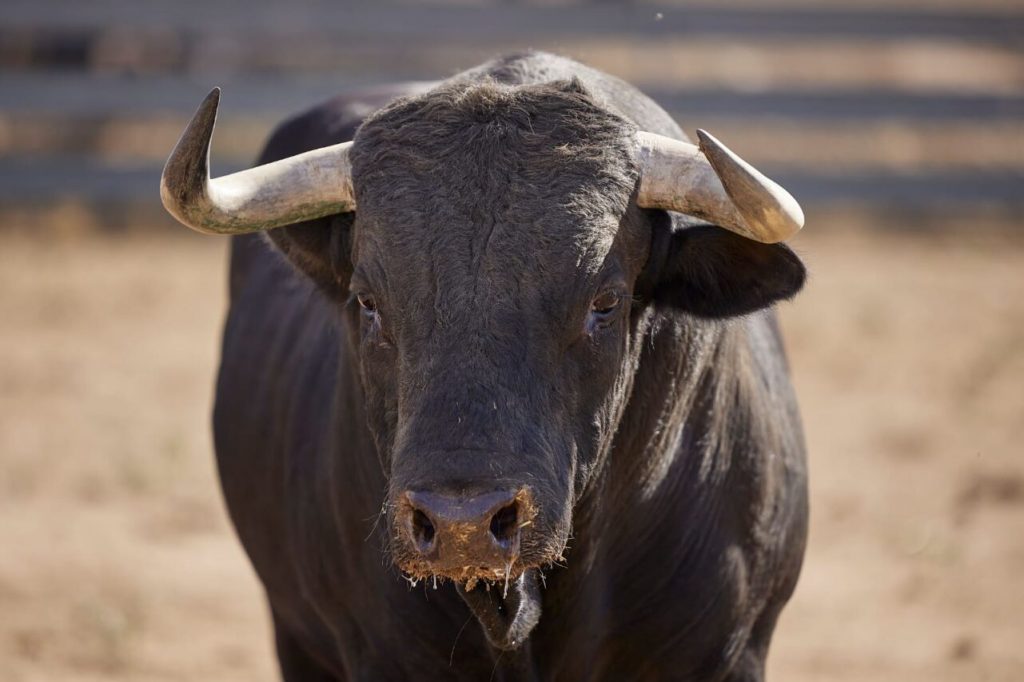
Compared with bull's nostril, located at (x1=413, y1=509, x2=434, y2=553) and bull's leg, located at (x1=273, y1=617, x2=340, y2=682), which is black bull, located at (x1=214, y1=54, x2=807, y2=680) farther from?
bull's leg, located at (x1=273, y1=617, x2=340, y2=682)

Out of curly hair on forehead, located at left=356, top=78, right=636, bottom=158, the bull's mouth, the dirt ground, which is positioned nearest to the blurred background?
the dirt ground

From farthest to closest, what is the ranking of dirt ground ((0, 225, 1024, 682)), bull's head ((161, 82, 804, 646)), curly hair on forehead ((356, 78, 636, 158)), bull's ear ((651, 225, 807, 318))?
dirt ground ((0, 225, 1024, 682)) < bull's ear ((651, 225, 807, 318)) < curly hair on forehead ((356, 78, 636, 158)) < bull's head ((161, 82, 804, 646))

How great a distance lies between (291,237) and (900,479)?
17.6ft

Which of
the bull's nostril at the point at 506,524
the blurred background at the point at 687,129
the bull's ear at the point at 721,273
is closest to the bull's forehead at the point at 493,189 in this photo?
the bull's ear at the point at 721,273

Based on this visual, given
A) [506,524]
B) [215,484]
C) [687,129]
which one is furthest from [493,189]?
[687,129]

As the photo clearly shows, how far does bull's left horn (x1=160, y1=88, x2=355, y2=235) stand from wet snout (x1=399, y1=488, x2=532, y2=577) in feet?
3.19

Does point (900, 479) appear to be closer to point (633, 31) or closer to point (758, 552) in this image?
point (758, 552)

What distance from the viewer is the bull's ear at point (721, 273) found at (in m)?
3.74

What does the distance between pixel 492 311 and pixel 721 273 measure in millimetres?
742

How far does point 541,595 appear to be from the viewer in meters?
3.96

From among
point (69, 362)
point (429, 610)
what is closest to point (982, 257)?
point (69, 362)

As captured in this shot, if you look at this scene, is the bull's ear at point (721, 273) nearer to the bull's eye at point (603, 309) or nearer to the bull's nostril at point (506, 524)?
the bull's eye at point (603, 309)

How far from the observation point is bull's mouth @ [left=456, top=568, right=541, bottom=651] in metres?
3.66

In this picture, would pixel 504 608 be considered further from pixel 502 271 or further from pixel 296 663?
pixel 296 663
